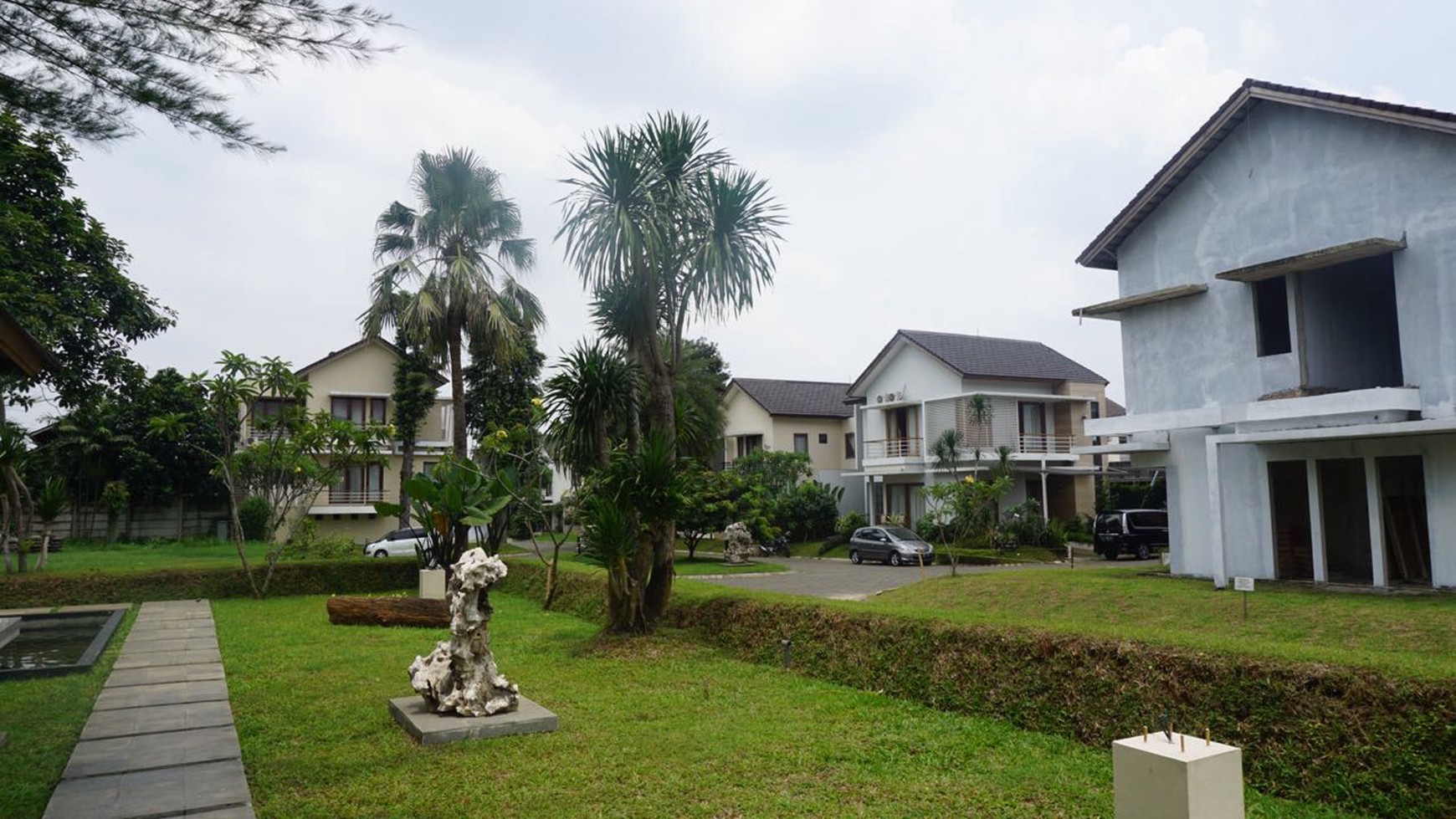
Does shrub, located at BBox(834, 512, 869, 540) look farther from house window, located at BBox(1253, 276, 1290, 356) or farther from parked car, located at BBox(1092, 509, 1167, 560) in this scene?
house window, located at BBox(1253, 276, 1290, 356)

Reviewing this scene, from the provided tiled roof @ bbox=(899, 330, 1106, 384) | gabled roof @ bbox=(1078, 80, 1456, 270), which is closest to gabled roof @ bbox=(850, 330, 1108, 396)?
tiled roof @ bbox=(899, 330, 1106, 384)

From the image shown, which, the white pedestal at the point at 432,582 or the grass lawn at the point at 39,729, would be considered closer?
the grass lawn at the point at 39,729

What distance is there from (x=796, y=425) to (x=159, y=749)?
37.7m

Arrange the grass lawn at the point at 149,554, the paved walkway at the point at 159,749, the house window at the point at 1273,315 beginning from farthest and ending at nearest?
1. the grass lawn at the point at 149,554
2. the house window at the point at 1273,315
3. the paved walkway at the point at 159,749

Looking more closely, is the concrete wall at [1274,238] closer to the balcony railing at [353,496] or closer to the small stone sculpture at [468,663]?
the small stone sculpture at [468,663]

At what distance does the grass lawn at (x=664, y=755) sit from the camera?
5.90 m

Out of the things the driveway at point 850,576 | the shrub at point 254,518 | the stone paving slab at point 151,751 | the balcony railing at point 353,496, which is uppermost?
the balcony railing at point 353,496

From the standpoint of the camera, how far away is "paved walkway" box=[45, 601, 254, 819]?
5.96m

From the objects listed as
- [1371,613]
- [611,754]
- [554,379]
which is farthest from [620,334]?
[1371,613]

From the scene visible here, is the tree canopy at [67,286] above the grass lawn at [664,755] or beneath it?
above

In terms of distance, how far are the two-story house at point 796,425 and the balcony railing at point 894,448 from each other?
163 inches

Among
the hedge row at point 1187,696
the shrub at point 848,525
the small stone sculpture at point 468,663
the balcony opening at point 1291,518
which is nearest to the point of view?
the hedge row at point 1187,696

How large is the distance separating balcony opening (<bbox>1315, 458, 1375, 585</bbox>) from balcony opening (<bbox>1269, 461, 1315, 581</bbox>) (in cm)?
61

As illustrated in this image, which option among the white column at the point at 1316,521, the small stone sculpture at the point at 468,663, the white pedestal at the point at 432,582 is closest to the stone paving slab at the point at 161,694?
the small stone sculpture at the point at 468,663
